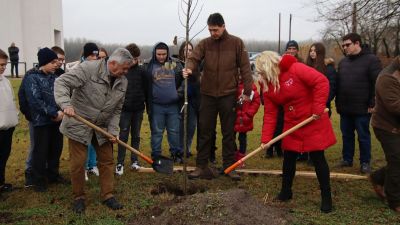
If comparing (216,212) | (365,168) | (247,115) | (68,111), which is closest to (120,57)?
(68,111)

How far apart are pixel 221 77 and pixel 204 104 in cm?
50

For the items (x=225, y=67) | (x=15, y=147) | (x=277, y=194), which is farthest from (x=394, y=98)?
(x=15, y=147)

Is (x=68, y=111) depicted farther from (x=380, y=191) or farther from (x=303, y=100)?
(x=380, y=191)

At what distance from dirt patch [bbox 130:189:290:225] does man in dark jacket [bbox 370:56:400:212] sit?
135 centimetres

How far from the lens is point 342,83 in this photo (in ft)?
22.9

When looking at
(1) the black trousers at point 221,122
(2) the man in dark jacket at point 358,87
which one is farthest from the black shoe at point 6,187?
(2) the man in dark jacket at point 358,87

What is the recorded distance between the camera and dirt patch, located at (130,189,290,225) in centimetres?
438

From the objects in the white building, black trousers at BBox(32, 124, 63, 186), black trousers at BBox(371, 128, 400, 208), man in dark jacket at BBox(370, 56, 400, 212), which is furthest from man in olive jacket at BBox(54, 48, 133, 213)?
the white building

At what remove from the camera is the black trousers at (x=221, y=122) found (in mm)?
6395

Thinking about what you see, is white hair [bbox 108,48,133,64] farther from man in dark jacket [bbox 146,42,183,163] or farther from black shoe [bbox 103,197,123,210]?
man in dark jacket [bbox 146,42,183,163]

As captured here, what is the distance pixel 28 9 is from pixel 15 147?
26.6m

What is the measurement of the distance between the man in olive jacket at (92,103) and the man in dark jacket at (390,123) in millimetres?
2934

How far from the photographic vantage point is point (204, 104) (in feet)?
21.3

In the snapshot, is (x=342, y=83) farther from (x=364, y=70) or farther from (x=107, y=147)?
(x=107, y=147)
